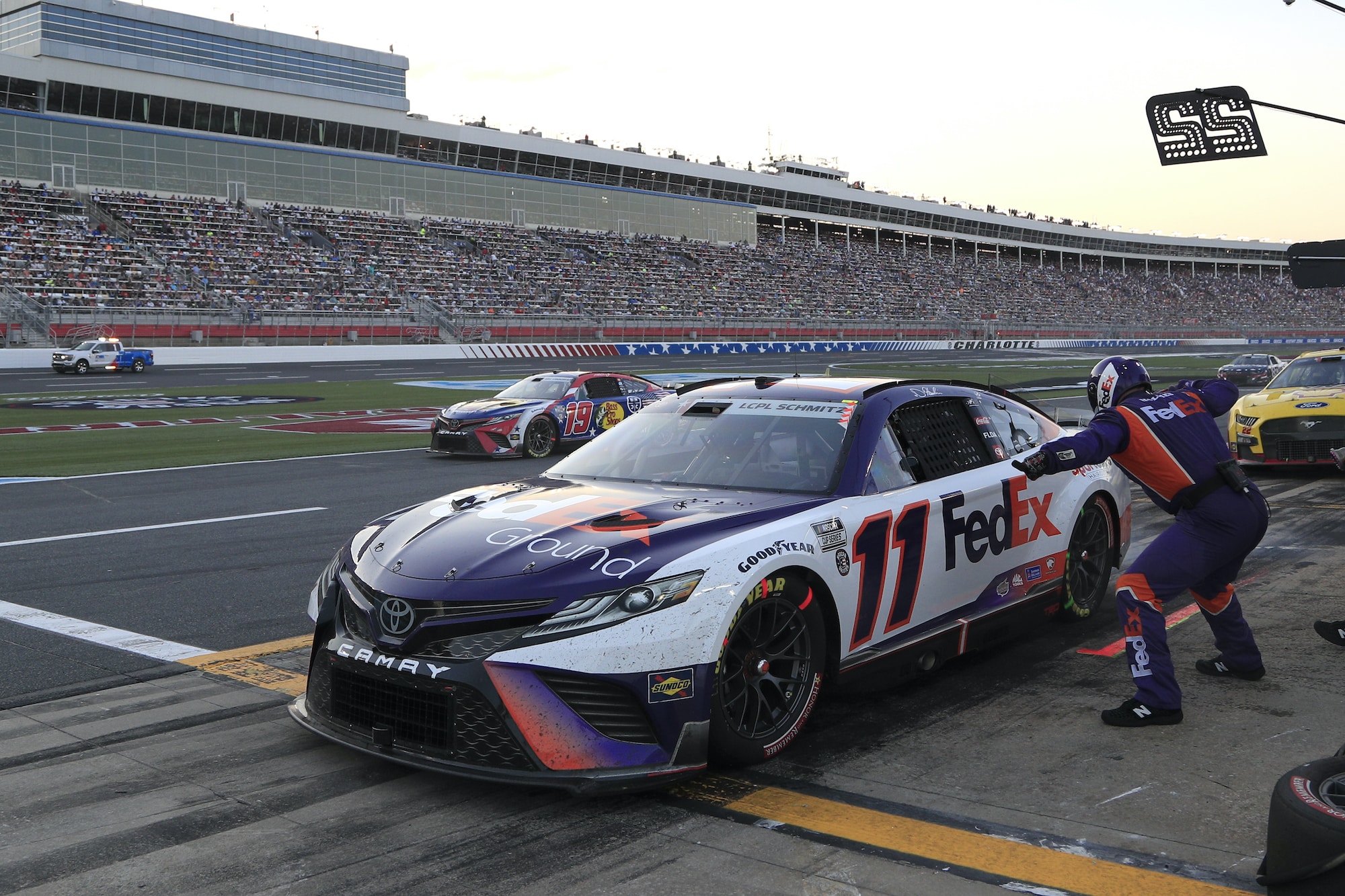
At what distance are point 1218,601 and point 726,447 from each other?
7.63ft

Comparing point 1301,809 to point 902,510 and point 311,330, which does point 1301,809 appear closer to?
point 902,510

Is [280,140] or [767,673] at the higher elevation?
[280,140]

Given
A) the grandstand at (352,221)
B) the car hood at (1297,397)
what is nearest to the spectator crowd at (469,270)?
the grandstand at (352,221)

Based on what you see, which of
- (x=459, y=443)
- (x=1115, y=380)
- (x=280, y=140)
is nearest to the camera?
(x=1115, y=380)

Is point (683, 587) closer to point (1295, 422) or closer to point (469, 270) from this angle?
point (1295, 422)

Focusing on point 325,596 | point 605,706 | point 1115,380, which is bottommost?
point 605,706

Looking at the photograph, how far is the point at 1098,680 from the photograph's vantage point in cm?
512

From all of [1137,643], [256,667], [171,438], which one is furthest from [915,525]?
[171,438]

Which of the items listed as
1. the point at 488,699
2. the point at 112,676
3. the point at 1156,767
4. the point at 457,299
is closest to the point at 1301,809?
the point at 1156,767

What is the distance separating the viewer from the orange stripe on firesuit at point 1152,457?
471cm

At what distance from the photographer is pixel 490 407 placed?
579 inches

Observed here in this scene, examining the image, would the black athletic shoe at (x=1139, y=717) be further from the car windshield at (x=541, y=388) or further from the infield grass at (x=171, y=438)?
the infield grass at (x=171, y=438)

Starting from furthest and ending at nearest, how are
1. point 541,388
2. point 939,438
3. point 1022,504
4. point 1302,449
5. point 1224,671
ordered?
point 541,388 < point 1302,449 < point 1022,504 < point 939,438 < point 1224,671

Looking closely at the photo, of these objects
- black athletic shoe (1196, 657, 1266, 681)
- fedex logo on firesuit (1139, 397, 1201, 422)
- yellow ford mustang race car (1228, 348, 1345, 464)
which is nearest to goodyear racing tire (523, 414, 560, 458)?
yellow ford mustang race car (1228, 348, 1345, 464)
